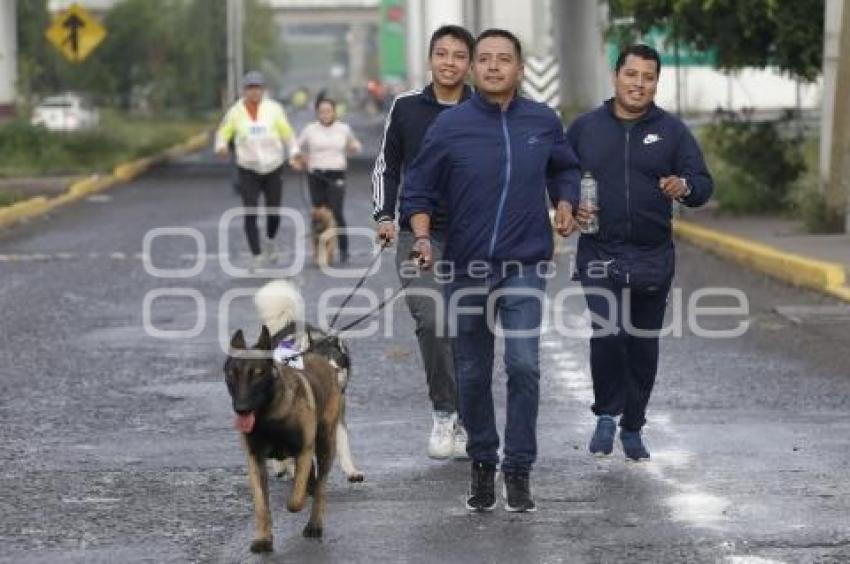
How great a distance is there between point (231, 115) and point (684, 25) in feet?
24.5

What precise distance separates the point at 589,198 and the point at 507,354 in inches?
46.6

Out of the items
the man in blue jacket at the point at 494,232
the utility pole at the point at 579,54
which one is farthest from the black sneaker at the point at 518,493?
the utility pole at the point at 579,54

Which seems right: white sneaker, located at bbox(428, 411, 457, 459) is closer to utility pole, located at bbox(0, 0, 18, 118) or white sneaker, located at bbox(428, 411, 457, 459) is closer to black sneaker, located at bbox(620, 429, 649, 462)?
black sneaker, located at bbox(620, 429, 649, 462)

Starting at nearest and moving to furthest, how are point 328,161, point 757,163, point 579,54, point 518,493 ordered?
point 518,493 → point 328,161 → point 757,163 → point 579,54

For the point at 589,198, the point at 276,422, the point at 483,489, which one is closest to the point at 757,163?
the point at 589,198

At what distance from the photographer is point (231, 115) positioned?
73.8 feet

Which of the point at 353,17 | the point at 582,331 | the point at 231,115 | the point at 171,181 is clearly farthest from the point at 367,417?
the point at 353,17

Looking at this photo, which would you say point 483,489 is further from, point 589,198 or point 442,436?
point 589,198

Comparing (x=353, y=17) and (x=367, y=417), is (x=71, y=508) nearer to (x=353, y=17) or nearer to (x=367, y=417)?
(x=367, y=417)

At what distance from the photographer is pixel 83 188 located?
38.7m

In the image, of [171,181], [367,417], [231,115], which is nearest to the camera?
[367,417]

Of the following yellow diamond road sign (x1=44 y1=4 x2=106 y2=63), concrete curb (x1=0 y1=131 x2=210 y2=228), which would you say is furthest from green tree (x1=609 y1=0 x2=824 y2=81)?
yellow diamond road sign (x1=44 y1=4 x2=106 y2=63)

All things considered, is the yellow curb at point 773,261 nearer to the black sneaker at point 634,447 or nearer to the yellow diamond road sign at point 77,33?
the black sneaker at point 634,447

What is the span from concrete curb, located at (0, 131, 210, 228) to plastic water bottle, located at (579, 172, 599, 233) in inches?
792
